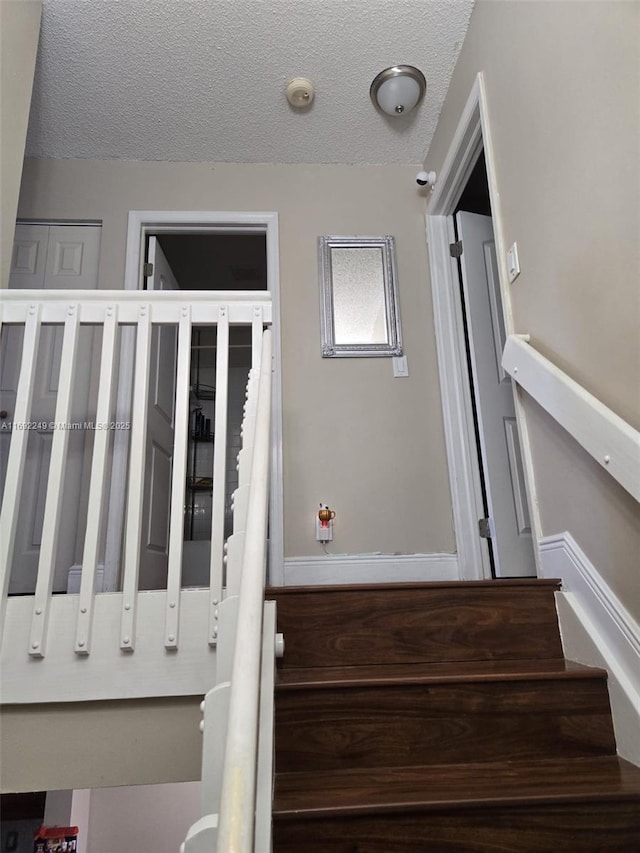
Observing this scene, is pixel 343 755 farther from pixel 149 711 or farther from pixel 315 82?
pixel 315 82

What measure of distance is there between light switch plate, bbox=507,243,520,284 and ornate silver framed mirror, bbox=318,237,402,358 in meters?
0.98

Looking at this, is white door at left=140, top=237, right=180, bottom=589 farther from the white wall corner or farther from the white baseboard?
the white wall corner

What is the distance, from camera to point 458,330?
2914 mm

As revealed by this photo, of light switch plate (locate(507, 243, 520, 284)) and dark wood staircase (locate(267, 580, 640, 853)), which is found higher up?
light switch plate (locate(507, 243, 520, 284))

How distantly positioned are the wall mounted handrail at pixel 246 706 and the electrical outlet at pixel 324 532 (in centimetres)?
177

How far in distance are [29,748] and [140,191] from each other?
269 cm

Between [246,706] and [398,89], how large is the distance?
9.36ft

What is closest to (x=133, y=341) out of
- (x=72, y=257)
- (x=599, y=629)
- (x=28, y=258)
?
(x=72, y=257)

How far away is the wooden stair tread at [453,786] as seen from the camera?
3.47 feet

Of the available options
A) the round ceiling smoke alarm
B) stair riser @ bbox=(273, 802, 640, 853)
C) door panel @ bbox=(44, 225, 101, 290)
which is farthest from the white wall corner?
door panel @ bbox=(44, 225, 101, 290)

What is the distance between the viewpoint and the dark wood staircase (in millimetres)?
1062

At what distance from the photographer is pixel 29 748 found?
1.48 meters

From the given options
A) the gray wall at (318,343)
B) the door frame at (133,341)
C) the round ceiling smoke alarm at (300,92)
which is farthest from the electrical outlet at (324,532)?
the round ceiling smoke alarm at (300,92)

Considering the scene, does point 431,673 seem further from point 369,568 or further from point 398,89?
Answer: point 398,89
